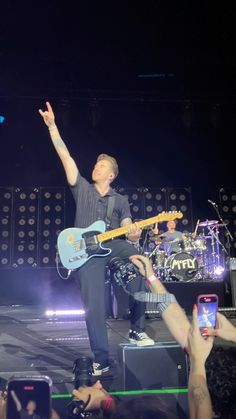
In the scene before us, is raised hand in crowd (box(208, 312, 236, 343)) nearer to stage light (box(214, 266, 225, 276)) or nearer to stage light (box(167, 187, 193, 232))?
stage light (box(214, 266, 225, 276))

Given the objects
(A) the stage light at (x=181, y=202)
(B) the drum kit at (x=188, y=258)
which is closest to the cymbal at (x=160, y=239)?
(B) the drum kit at (x=188, y=258)

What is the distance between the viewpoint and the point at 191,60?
8.06 m

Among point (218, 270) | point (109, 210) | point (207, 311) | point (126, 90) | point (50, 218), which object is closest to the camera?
point (207, 311)

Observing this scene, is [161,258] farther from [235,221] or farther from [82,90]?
[82,90]

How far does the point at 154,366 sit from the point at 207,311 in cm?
119

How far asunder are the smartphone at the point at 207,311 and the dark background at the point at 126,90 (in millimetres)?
5832

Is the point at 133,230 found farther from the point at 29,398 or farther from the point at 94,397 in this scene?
the point at 29,398

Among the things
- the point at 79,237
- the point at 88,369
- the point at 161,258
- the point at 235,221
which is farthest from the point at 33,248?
the point at 88,369

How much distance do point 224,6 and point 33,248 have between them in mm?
6340

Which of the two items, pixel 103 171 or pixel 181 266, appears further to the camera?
pixel 181 266

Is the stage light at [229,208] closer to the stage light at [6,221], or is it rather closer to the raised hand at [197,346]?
the stage light at [6,221]

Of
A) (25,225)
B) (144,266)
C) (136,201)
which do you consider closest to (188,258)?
(136,201)

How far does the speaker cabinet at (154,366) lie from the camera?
2922 mm

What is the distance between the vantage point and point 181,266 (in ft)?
26.0
